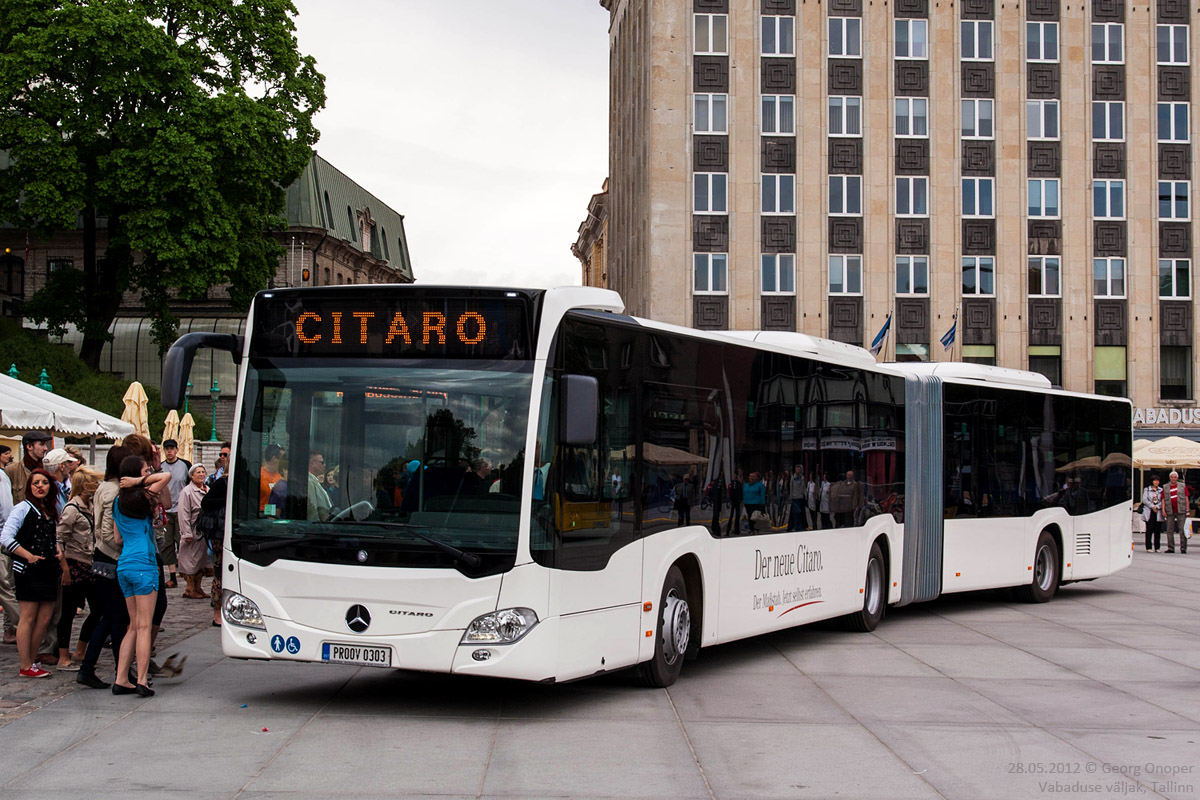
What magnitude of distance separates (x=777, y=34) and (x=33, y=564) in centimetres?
4689

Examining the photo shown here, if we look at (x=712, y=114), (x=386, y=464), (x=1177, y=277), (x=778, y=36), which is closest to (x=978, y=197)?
(x=1177, y=277)

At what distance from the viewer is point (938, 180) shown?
53.9 m

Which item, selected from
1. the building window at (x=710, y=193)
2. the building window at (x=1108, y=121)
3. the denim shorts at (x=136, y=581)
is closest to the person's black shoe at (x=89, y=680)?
the denim shorts at (x=136, y=581)

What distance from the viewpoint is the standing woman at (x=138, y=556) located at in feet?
32.6

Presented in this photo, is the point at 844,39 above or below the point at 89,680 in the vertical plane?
above

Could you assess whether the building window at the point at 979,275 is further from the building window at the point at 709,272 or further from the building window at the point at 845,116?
the building window at the point at 709,272

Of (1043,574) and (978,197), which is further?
(978,197)

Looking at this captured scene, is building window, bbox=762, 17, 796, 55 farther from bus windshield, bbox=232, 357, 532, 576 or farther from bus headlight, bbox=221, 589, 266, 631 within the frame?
bus headlight, bbox=221, 589, 266, 631

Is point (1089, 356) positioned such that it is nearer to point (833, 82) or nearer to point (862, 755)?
point (833, 82)

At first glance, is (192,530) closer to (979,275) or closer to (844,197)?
(844,197)

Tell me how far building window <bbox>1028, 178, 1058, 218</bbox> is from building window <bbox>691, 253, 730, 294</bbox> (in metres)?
12.2

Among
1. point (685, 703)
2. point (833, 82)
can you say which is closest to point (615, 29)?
point (833, 82)

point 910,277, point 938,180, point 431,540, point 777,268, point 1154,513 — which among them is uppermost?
point 938,180

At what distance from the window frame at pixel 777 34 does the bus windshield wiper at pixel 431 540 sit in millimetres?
47195
